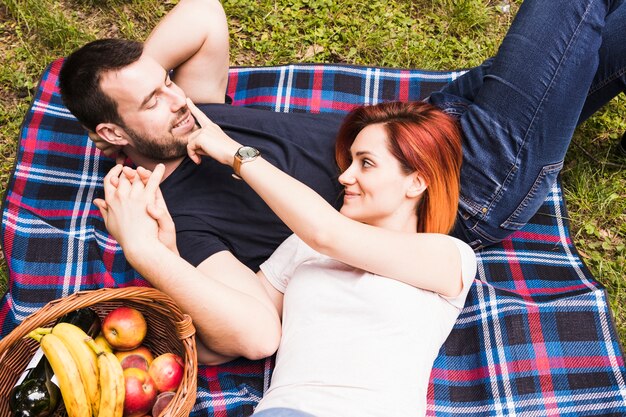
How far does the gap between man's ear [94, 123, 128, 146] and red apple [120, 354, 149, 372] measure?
1.21 meters

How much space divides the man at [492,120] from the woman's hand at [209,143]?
0.45ft

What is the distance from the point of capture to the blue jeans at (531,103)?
3023 mm

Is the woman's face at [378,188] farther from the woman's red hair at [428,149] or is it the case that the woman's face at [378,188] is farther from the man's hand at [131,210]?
the man's hand at [131,210]

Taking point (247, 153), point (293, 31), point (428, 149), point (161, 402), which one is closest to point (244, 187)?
point (247, 153)

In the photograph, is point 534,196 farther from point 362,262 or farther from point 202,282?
point 202,282

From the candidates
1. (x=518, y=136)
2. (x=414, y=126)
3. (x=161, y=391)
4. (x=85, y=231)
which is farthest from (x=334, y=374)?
(x=85, y=231)

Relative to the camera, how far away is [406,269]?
2494mm

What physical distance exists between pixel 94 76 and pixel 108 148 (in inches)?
20.9

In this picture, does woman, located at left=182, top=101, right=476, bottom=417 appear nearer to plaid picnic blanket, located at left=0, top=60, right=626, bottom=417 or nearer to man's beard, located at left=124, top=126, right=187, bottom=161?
plaid picnic blanket, located at left=0, top=60, right=626, bottom=417

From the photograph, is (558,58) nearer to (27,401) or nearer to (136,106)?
(136,106)

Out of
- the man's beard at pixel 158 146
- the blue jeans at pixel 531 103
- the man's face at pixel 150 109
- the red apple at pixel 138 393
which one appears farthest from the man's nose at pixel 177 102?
the blue jeans at pixel 531 103

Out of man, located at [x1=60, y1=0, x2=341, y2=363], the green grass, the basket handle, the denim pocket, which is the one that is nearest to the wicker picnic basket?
A: the basket handle

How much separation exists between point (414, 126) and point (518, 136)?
0.64m

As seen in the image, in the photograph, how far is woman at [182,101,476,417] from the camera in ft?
7.99
